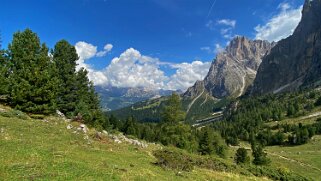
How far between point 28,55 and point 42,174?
33777 mm

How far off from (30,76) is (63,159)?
26816mm

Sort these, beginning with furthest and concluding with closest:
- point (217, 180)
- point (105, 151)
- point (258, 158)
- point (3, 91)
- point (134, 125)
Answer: point (134, 125), point (258, 158), point (3, 91), point (105, 151), point (217, 180)

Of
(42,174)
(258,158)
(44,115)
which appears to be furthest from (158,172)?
(258,158)

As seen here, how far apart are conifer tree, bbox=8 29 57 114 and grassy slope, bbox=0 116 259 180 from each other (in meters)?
10.4

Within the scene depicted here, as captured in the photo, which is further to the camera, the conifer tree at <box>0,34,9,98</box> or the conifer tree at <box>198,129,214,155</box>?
the conifer tree at <box>198,129,214,155</box>

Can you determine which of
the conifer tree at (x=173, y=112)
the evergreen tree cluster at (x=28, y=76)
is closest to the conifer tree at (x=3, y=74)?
the evergreen tree cluster at (x=28, y=76)

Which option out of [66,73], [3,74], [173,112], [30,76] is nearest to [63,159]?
[30,76]

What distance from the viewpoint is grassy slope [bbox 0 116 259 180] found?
20562 millimetres

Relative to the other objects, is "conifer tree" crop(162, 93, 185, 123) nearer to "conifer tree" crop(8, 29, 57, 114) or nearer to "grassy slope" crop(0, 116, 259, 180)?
"conifer tree" crop(8, 29, 57, 114)

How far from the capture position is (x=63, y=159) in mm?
24281

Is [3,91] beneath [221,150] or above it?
above

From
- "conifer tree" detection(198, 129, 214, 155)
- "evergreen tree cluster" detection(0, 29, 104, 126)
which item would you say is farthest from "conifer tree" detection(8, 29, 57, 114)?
"conifer tree" detection(198, 129, 214, 155)

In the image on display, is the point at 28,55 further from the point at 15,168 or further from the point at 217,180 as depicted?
the point at 217,180

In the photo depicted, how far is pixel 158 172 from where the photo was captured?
28797mm
